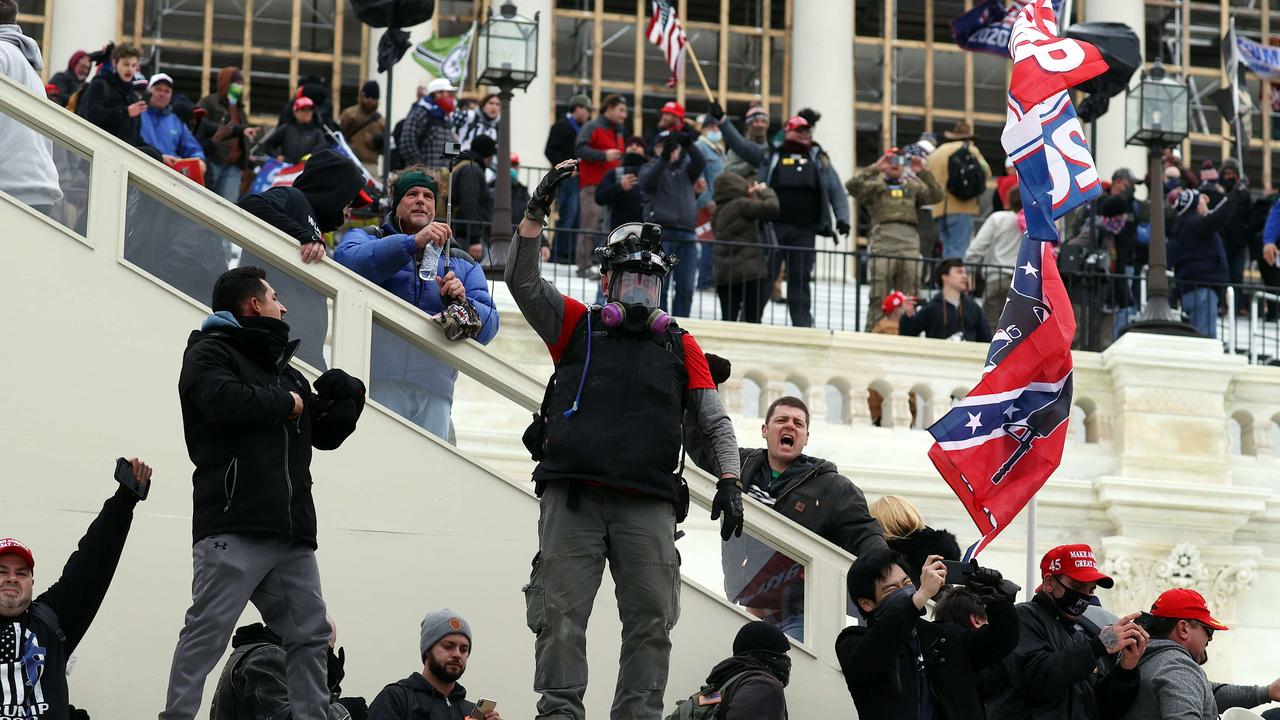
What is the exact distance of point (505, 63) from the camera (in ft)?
59.3

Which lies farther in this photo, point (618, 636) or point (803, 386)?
point (803, 386)

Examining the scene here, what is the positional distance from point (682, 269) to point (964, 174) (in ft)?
15.1

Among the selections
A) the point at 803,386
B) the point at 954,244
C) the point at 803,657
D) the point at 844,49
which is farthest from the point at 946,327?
the point at 844,49

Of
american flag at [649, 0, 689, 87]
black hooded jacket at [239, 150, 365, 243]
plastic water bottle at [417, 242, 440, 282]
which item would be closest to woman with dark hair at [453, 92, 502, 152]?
american flag at [649, 0, 689, 87]

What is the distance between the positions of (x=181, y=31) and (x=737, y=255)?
1452 cm

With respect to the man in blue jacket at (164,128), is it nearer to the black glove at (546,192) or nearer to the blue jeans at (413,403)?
the blue jeans at (413,403)

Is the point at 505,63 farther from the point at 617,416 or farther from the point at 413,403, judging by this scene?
the point at 617,416

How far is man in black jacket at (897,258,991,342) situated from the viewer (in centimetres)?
1756

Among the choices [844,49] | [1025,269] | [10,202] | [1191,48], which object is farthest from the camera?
[1191,48]

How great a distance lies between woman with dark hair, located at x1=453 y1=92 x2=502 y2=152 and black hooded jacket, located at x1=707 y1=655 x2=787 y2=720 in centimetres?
1099

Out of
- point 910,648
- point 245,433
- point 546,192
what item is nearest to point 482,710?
point 245,433

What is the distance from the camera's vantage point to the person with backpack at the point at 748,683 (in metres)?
9.31

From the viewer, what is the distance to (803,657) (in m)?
10.9

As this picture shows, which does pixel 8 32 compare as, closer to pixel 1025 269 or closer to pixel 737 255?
pixel 1025 269
